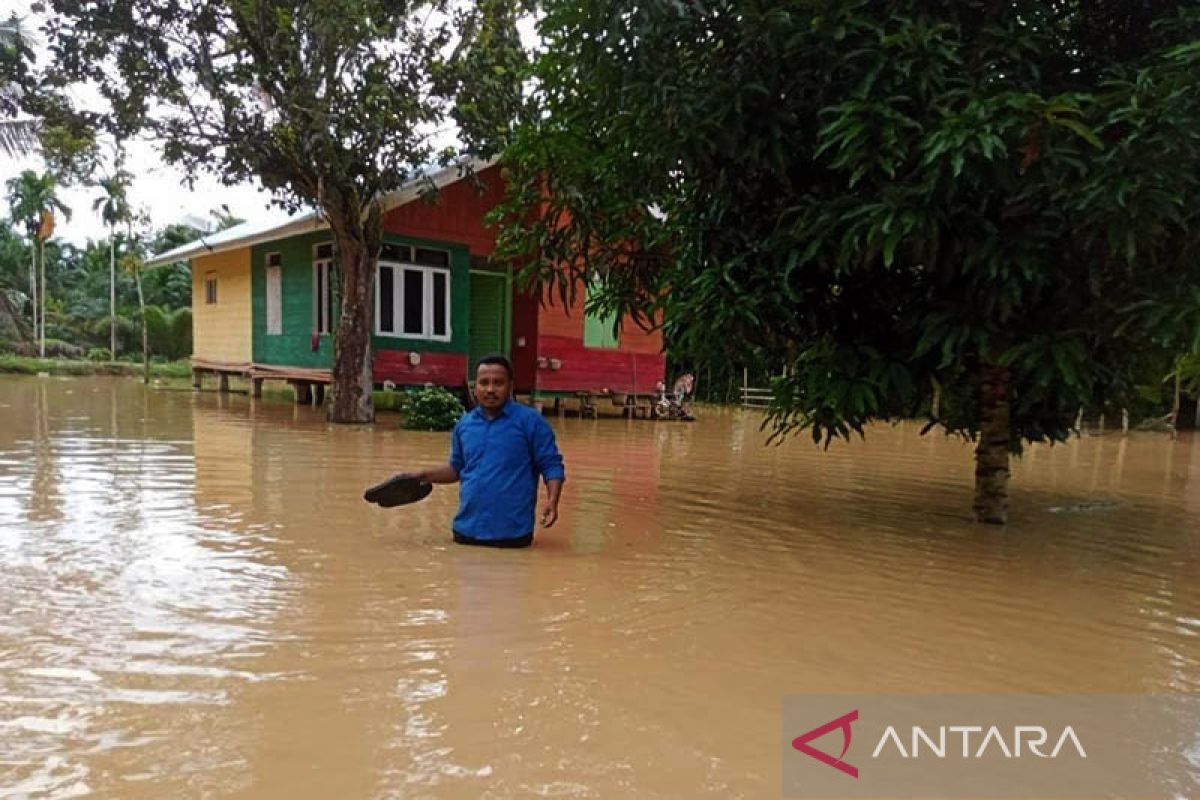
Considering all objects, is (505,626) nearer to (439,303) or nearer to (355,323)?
(355,323)

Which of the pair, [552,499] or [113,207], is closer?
[552,499]

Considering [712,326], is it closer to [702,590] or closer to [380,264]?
[702,590]

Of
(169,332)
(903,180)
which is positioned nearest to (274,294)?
(903,180)

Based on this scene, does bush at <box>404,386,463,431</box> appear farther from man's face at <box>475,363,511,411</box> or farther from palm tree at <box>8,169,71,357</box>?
palm tree at <box>8,169,71,357</box>

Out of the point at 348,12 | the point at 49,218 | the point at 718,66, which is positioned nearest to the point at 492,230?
the point at 348,12

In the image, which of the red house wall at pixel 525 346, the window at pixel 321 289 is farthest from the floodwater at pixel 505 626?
the window at pixel 321 289

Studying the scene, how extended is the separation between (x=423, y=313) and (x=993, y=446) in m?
11.5

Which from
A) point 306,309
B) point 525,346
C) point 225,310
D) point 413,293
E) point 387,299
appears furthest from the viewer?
point 225,310

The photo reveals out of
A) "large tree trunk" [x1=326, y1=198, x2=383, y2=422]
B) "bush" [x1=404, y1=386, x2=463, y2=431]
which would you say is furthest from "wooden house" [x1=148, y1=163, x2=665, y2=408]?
"bush" [x1=404, y1=386, x2=463, y2=431]

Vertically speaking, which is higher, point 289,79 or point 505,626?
point 289,79

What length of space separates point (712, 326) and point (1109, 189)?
2386 mm

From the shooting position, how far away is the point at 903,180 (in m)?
4.90

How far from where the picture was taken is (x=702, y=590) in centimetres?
437

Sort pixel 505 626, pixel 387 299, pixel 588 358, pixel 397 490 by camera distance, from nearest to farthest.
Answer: pixel 505 626 < pixel 397 490 < pixel 387 299 < pixel 588 358
